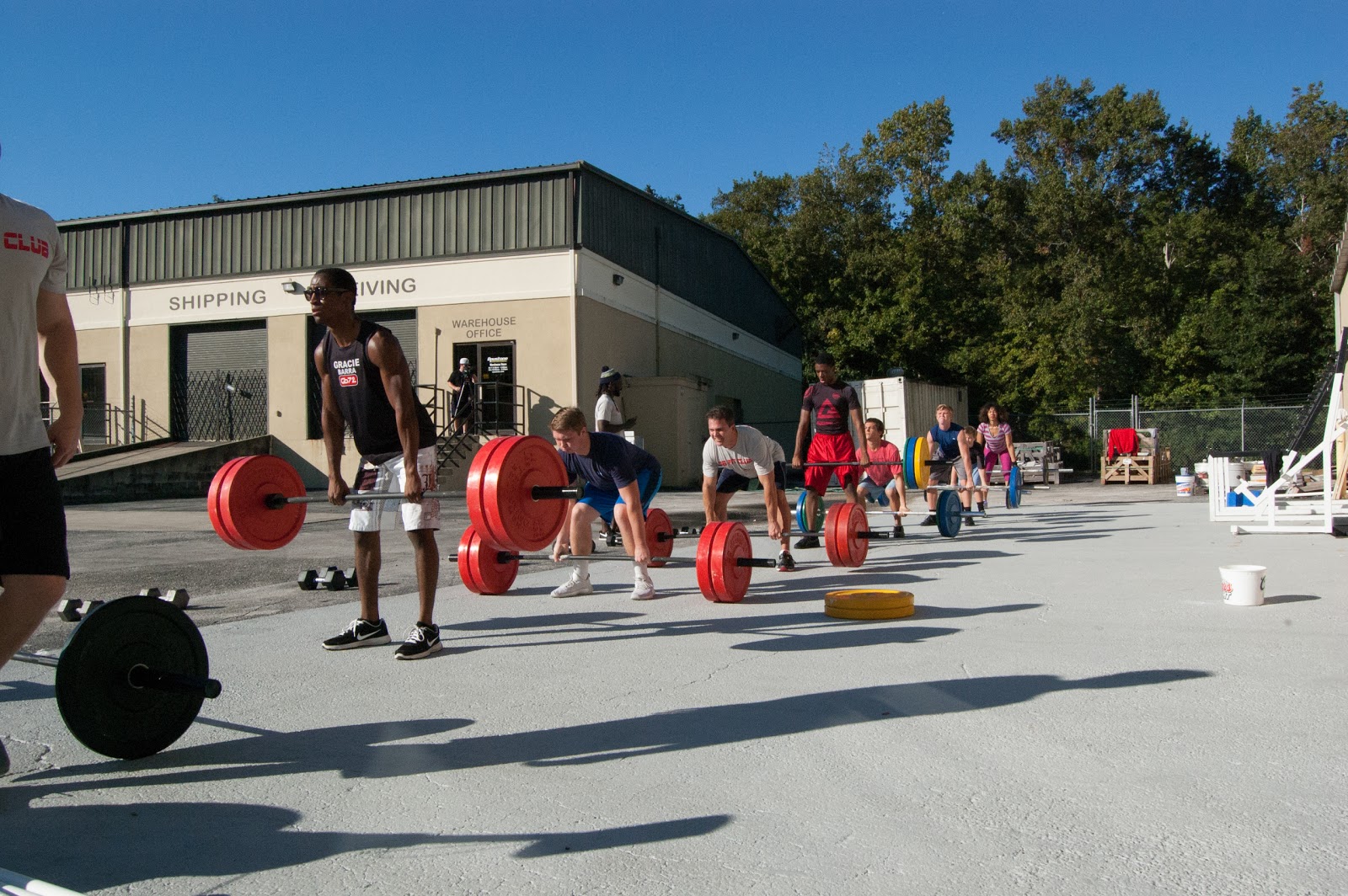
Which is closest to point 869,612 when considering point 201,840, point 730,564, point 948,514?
point 730,564

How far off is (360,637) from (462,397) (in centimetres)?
1632

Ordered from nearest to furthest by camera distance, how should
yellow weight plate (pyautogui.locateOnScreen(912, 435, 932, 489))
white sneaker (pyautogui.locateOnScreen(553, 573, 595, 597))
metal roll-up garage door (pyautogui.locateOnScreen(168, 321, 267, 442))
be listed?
white sneaker (pyautogui.locateOnScreen(553, 573, 595, 597))
yellow weight plate (pyautogui.locateOnScreen(912, 435, 932, 489))
metal roll-up garage door (pyautogui.locateOnScreen(168, 321, 267, 442))

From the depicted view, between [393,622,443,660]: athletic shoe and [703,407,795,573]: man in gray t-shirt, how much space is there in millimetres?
2652

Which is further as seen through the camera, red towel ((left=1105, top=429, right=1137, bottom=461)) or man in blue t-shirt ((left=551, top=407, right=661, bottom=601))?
red towel ((left=1105, top=429, right=1137, bottom=461))

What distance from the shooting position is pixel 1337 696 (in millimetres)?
3488

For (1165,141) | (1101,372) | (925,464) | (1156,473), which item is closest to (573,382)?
(925,464)

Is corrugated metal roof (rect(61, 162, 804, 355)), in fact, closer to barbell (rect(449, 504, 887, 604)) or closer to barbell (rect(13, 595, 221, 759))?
barbell (rect(449, 504, 887, 604))

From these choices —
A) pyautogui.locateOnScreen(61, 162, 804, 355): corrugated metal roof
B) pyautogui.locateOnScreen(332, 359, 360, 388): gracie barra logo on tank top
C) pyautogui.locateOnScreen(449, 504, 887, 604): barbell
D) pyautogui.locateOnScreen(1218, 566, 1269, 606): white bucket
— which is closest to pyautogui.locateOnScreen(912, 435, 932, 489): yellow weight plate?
pyautogui.locateOnScreen(449, 504, 887, 604): barbell

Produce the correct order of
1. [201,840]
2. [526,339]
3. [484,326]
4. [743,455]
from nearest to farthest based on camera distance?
1. [201,840]
2. [743,455]
3. [526,339]
4. [484,326]

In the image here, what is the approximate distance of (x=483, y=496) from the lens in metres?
3.97

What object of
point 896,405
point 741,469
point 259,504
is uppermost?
point 896,405

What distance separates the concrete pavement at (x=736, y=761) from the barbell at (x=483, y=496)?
0.57 meters

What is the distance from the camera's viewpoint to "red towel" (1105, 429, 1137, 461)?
22.9 meters

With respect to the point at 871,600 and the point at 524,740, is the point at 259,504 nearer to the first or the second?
the point at 524,740
